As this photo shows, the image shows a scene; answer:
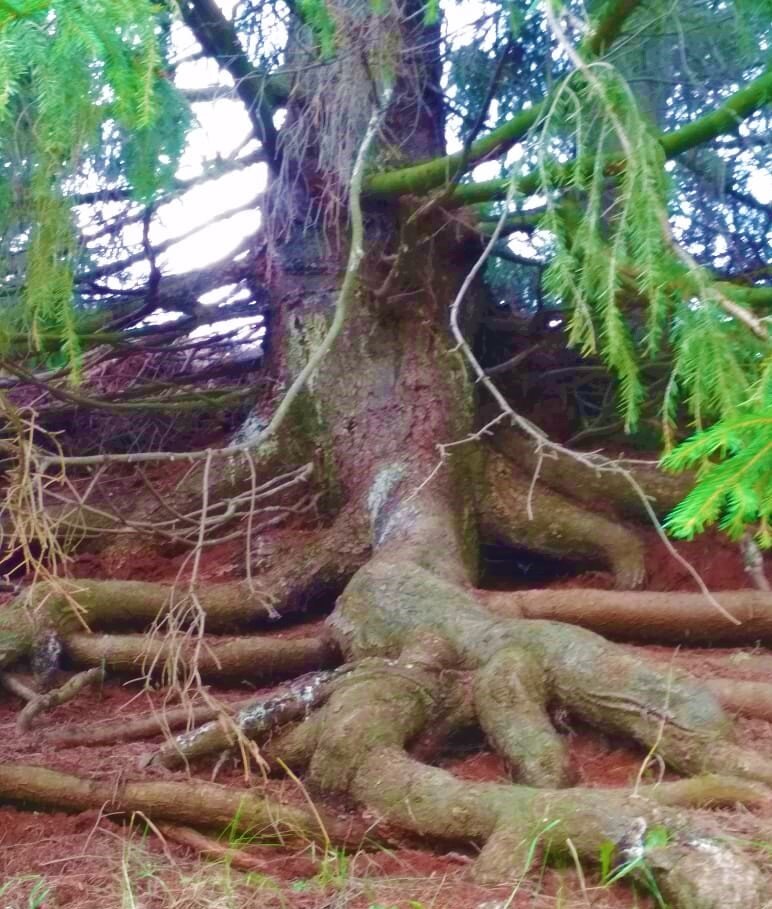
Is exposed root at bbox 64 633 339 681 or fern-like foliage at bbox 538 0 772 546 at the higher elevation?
fern-like foliage at bbox 538 0 772 546

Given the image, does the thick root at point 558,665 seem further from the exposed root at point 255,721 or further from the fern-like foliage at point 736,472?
the fern-like foliage at point 736,472

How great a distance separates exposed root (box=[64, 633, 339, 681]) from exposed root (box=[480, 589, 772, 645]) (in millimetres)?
735

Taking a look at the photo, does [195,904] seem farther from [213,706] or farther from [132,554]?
[132,554]

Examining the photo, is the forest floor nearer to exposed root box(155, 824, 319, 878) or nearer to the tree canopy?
exposed root box(155, 824, 319, 878)

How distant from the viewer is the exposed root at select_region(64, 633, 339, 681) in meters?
3.87

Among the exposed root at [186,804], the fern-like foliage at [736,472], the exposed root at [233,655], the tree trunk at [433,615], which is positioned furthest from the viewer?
the exposed root at [233,655]

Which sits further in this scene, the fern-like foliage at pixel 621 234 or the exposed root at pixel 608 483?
the exposed root at pixel 608 483

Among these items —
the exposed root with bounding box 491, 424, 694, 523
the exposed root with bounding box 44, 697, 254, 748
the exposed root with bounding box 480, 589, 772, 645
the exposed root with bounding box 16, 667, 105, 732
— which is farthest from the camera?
the exposed root with bounding box 491, 424, 694, 523

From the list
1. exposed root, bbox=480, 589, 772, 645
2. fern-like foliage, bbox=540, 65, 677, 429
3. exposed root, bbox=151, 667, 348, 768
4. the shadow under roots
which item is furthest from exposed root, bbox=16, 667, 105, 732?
fern-like foliage, bbox=540, 65, 677, 429

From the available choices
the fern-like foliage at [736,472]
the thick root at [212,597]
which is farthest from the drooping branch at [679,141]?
the thick root at [212,597]

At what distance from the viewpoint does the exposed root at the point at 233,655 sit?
387 cm

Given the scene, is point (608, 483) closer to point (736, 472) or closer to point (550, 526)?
point (550, 526)

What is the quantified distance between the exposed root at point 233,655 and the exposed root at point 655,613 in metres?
0.73

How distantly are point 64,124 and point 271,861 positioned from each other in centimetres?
215
